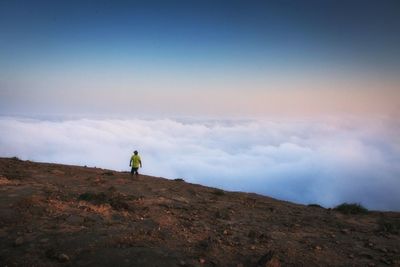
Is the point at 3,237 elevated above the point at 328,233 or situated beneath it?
situated beneath

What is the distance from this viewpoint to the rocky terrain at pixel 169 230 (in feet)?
36.1

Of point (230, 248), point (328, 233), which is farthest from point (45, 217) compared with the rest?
point (328, 233)

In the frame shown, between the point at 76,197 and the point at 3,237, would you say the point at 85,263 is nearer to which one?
the point at 3,237

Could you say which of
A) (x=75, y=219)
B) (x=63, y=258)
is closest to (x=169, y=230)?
(x=75, y=219)

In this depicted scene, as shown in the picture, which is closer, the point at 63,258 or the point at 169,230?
the point at 63,258

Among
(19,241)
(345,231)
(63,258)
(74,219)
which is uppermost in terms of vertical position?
(345,231)

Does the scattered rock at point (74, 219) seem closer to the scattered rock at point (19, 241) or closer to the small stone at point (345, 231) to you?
the scattered rock at point (19, 241)

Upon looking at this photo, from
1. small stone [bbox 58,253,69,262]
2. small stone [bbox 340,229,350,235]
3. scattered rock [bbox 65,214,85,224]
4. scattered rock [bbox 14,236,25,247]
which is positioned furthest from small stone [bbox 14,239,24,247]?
small stone [bbox 340,229,350,235]

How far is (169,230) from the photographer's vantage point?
13.6 metres

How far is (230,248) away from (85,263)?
468 centimetres

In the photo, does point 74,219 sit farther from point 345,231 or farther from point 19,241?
point 345,231

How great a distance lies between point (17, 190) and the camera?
1736 cm

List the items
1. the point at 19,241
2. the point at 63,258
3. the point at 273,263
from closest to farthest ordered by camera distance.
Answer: the point at 63,258 < the point at 273,263 < the point at 19,241

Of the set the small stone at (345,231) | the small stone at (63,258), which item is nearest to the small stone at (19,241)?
the small stone at (63,258)
